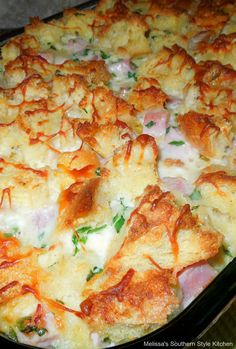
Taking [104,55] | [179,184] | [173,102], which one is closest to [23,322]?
[179,184]

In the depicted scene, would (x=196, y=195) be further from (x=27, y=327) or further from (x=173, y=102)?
(x=27, y=327)

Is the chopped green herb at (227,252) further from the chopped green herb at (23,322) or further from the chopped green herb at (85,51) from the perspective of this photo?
the chopped green herb at (85,51)

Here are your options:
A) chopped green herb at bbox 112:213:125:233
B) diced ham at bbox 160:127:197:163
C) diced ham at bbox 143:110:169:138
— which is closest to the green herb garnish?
diced ham at bbox 143:110:169:138

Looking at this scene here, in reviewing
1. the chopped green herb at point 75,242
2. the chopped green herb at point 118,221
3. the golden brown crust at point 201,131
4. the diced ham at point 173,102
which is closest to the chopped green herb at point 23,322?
→ the chopped green herb at point 75,242

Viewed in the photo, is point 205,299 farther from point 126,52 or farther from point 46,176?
point 126,52


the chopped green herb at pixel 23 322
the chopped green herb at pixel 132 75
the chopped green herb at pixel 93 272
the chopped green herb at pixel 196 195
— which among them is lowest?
the chopped green herb at pixel 23 322

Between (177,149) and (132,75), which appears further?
(132,75)
